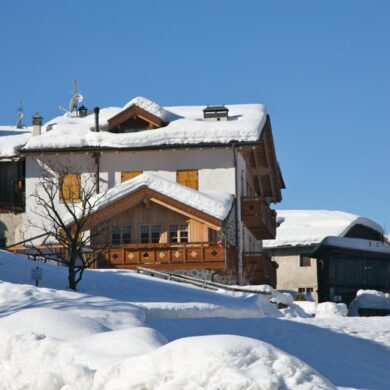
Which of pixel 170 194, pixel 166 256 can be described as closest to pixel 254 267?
pixel 166 256

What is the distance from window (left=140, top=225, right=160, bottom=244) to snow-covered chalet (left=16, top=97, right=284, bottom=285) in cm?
4

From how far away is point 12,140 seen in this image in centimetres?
4159

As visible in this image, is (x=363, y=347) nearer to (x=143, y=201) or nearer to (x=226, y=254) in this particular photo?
(x=226, y=254)

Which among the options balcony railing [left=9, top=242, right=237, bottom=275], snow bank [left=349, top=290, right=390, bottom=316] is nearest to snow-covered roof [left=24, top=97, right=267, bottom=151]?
balcony railing [left=9, top=242, right=237, bottom=275]

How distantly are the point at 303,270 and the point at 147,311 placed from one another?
3781 cm

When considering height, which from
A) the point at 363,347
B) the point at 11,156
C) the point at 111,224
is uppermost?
the point at 11,156

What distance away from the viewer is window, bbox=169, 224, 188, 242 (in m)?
35.8

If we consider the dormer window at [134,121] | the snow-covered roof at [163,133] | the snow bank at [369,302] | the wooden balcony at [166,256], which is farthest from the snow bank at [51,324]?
the snow bank at [369,302]

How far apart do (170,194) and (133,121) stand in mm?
5534

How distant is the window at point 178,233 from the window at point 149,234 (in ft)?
1.68

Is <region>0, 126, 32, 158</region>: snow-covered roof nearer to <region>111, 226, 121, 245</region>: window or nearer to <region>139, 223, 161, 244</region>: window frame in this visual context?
<region>111, 226, 121, 245</region>: window

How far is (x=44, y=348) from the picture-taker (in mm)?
9578

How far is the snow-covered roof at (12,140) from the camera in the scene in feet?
131

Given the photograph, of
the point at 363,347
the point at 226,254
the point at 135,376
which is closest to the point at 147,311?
the point at 363,347
